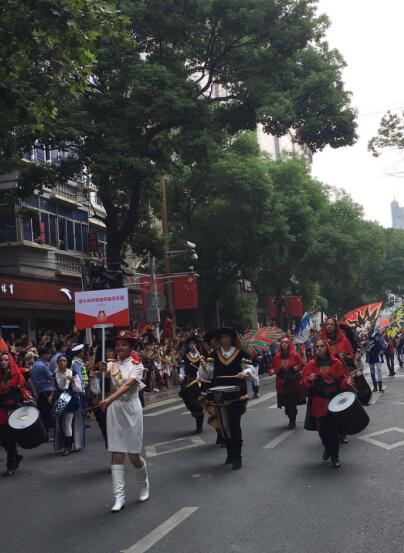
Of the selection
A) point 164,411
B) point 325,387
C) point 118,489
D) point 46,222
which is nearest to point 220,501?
point 118,489

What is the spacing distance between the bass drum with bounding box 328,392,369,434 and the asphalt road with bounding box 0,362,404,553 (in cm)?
45

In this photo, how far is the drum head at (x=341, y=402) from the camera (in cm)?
899

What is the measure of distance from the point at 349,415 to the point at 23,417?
14.3ft

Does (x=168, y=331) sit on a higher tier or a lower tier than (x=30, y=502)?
higher

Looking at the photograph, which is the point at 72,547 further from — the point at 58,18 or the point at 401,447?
the point at 58,18

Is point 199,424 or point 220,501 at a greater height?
point 199,424

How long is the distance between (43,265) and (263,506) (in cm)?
2305

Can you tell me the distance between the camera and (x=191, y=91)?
21.8 m

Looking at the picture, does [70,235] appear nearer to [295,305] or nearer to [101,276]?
[101,276]

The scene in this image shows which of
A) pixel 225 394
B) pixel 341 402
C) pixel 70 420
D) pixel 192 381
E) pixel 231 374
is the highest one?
pixel 231 374

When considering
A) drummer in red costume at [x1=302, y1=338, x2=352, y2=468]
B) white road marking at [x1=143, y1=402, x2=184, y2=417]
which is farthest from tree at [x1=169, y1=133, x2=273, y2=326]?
drummer in red costume at [x1=302, y1=338, x2=352, y2=468]

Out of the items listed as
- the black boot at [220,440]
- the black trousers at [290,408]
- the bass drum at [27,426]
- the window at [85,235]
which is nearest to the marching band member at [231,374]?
the black boot at [220,440]

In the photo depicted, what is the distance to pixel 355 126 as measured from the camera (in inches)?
885

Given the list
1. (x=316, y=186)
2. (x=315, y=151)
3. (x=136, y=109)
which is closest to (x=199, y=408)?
(x=136, y=109)
